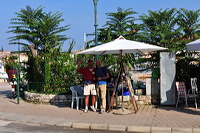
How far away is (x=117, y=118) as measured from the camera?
29.6 ft

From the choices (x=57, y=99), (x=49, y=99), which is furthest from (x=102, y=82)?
(x=49, y=99)

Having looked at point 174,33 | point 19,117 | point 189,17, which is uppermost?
point 189,17

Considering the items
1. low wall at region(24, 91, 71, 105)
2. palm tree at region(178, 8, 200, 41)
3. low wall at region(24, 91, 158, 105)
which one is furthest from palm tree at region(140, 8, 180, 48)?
low wall at region(24, 91, 71, 105)

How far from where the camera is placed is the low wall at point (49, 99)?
11.7m

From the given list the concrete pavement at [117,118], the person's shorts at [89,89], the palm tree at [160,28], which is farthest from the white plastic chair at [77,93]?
the palm tree at [160,28]

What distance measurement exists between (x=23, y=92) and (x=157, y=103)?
6.62 metres

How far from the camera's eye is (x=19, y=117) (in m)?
9.59

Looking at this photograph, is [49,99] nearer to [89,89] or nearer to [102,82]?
[89,89]

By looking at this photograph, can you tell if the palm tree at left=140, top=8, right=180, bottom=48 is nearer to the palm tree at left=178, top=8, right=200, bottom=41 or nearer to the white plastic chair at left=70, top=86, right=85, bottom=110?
the palm tree at left=178, top=8, right=200, bottom=41

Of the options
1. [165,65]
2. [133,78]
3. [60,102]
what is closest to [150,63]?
[133,78]

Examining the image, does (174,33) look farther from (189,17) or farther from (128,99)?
(128,99)

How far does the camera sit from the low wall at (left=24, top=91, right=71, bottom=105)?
11734mm

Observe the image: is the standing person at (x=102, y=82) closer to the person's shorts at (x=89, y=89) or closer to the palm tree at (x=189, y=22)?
the person's shorts at (x=89, y=89)

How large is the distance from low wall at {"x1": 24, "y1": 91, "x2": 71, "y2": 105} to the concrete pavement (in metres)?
0.39
